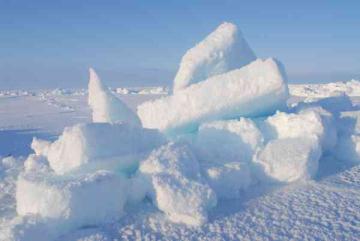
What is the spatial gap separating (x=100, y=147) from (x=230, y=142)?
1.39 metres

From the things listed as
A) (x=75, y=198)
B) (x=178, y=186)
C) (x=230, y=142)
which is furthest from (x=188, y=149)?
(x=75, y=198)

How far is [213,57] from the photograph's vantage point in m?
5.64

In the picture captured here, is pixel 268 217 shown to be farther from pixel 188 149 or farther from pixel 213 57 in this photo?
pixel 213 57

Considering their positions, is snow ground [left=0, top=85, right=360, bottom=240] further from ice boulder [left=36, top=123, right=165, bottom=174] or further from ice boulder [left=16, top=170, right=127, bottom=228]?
ice boulder [left=36, top=123, right=165, bottom=174]

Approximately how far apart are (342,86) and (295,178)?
573 inches

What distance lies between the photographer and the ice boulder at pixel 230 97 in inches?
193

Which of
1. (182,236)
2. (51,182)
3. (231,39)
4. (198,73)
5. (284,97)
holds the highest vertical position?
(231,39)

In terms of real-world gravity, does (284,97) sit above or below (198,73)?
below

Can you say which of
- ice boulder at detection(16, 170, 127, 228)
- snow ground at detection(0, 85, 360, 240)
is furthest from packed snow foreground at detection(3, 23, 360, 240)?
snow ground at detection(0, 85, 360, 240)

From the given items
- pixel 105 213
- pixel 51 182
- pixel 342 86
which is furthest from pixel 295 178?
pixel 342 86

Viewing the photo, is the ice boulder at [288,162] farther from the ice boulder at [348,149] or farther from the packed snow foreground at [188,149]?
the ice boulder at [348,149]

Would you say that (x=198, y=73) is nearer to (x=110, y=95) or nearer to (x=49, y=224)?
(x=110, y=95)

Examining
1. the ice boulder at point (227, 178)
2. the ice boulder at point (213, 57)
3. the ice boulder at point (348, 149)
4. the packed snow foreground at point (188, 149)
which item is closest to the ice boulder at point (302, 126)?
the packed snow foreground at point (188, 149)

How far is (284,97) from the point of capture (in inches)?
200
